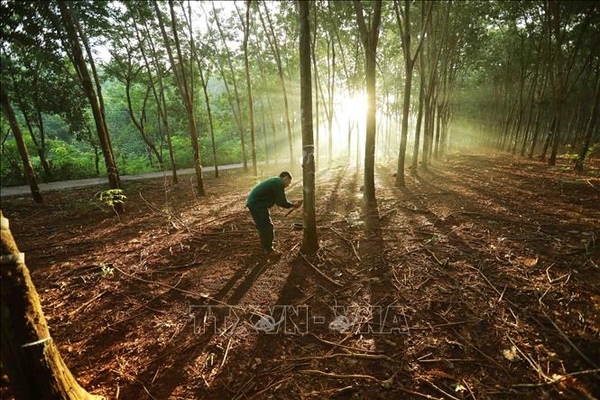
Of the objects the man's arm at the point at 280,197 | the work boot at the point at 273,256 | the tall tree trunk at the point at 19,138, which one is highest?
the tall tree trunk at the point at 19,138

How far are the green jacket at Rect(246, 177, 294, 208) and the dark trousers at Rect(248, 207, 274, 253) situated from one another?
10 centimetres

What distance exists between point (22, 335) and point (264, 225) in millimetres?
3748

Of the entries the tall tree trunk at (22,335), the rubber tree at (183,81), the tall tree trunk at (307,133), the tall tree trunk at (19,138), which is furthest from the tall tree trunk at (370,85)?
the tall tree trunk at (19,138)

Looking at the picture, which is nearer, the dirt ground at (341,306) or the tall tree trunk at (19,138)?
the dirt ground at (341,306)

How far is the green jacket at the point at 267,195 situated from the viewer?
525 cm

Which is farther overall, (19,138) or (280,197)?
(19,138)

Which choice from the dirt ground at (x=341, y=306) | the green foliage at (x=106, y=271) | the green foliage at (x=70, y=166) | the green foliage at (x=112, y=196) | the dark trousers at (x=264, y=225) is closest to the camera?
the dirt ground at (x=341, y=306)

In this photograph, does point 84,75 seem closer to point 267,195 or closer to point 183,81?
point 183,81

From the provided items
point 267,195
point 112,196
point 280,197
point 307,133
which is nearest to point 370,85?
point 307,133

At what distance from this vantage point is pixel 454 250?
508cm

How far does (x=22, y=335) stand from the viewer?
1728 millimetres

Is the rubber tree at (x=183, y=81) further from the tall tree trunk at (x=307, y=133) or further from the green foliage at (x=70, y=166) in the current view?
the green foliage at (x=70, y=166)

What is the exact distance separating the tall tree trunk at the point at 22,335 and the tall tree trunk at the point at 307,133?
3.73m

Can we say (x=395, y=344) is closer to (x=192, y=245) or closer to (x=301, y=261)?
(x=301, y=261)
